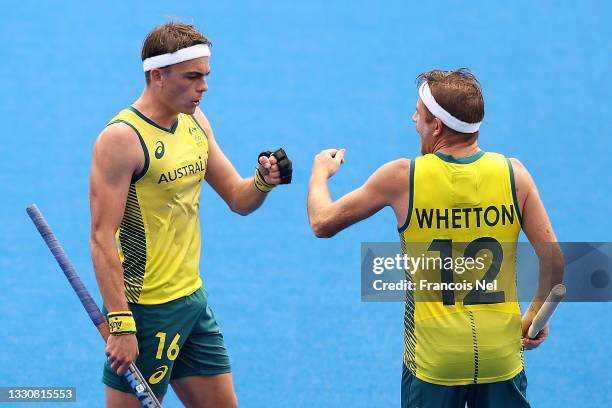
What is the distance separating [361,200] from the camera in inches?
165

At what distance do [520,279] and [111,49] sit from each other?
6040 mm

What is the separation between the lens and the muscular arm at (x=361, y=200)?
13.4ft

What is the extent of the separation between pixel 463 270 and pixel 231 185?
1.33 metres

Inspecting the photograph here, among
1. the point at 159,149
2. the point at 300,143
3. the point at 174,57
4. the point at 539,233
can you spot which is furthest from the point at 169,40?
the point at 300,143

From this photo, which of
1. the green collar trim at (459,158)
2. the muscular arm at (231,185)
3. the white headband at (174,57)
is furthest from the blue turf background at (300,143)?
the green collar trim at (459,158)

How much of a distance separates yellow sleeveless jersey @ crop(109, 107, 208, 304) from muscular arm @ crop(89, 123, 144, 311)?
9 cm

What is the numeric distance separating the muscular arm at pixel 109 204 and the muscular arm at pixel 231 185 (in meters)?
0.64

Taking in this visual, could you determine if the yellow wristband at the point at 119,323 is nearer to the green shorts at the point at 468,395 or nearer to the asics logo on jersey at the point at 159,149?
the asics logo on jersey at the point at 159,149

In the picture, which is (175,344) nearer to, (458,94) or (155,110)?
(155,110)

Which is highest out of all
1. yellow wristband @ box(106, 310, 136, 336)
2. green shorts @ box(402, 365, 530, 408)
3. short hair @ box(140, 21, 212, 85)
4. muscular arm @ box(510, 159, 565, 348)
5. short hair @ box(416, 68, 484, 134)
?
short hair @ box(140, 21, 212, 85)

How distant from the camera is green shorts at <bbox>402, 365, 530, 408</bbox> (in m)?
4.22

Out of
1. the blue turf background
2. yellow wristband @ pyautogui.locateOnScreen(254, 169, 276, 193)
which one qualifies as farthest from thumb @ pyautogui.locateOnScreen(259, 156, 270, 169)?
the blue turf background

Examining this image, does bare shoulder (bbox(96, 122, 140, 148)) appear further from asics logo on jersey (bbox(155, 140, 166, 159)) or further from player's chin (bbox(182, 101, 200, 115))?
player's chin (bbox(182, 101, 200, 115))

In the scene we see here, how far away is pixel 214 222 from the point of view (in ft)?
28.2
